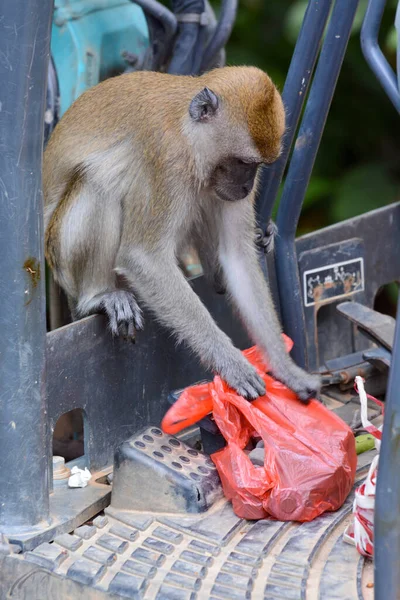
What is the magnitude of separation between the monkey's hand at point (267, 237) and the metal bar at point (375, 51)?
98cm

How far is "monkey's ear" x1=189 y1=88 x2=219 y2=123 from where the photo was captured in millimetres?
2920

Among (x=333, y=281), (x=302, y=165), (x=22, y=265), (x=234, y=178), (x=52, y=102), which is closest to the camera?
(x=22, y=265)

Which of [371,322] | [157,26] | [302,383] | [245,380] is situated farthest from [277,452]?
[157,26]

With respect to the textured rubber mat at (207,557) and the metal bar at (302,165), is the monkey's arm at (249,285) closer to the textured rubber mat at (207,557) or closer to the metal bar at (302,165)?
the metal bar at (302,165)

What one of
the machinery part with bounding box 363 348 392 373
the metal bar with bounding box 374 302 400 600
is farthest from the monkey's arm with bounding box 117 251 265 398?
the metal bar with bounding box 374 302 400 600

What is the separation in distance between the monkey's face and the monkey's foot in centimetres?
46

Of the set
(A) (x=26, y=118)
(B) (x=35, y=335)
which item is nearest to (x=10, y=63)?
(A) (x=26, y=118)

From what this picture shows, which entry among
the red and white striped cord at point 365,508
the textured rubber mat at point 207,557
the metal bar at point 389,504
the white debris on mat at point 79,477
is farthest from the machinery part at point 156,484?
the metal bar at point 389,504

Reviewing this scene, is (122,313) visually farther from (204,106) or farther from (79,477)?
(204,106)

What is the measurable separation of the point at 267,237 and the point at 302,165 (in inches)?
11.6

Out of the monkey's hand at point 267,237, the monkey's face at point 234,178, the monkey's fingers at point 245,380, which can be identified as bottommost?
the monkey's fingers at point 245,380

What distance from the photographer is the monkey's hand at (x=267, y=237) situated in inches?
131

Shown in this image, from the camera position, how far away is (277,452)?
8.36 ft

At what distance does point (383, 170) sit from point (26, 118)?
3722 mm
